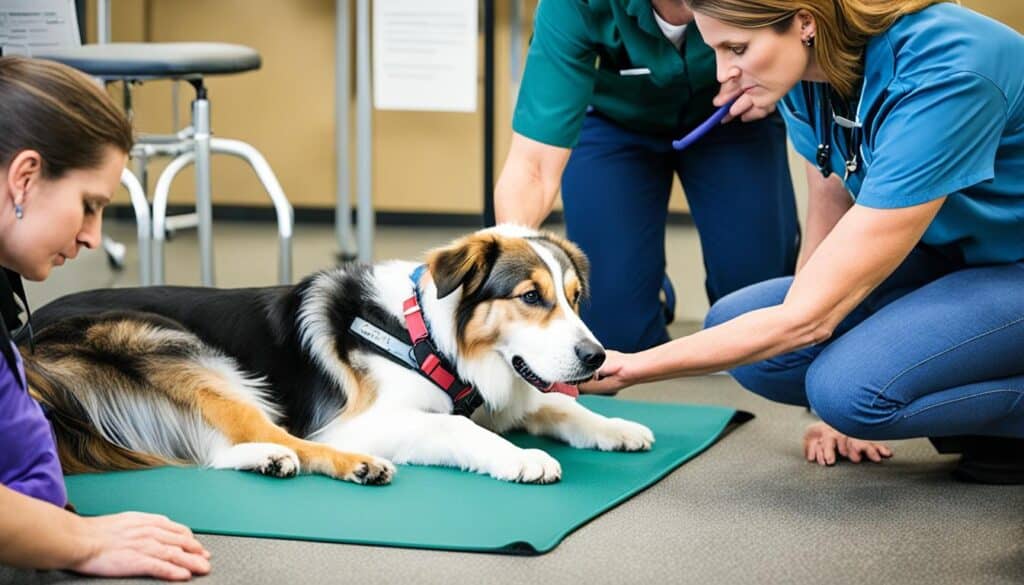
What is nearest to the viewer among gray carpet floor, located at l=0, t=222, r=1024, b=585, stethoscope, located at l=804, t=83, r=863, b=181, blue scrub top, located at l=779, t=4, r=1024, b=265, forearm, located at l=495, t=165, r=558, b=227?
gray carpet floor, located at l=0, t=222, r=1024, b=585

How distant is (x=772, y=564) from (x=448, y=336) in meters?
0.88

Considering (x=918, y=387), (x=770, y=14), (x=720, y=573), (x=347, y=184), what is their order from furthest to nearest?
(x=347, y=184)
(x=918, y=387)
(x=770, y=14)
(x=720, y=573)

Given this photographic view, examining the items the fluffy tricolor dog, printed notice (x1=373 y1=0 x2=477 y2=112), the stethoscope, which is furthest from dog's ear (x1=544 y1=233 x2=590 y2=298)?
printed notice (x1=373 y1=0 x2=477 y2=112)

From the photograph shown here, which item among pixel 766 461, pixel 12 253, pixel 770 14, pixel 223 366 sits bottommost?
pixel 766 461

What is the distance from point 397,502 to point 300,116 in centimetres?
456

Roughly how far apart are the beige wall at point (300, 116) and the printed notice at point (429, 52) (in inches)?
54.5

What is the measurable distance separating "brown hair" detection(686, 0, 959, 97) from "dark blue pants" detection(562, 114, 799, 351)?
1136mm

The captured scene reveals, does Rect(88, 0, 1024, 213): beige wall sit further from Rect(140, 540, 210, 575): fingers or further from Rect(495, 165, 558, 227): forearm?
Rect(140, 540, 210, 575): fingers

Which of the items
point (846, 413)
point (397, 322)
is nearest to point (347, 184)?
→ point (397, 322)

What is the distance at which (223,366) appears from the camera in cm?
261

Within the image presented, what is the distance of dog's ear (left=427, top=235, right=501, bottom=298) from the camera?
2418 mm

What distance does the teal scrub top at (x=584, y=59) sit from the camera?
2865 mm

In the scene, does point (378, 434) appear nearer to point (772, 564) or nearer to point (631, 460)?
point (631, 460)

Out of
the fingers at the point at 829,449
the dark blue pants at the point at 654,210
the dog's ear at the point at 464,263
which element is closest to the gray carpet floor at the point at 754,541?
the fingers at the point at 829,449
